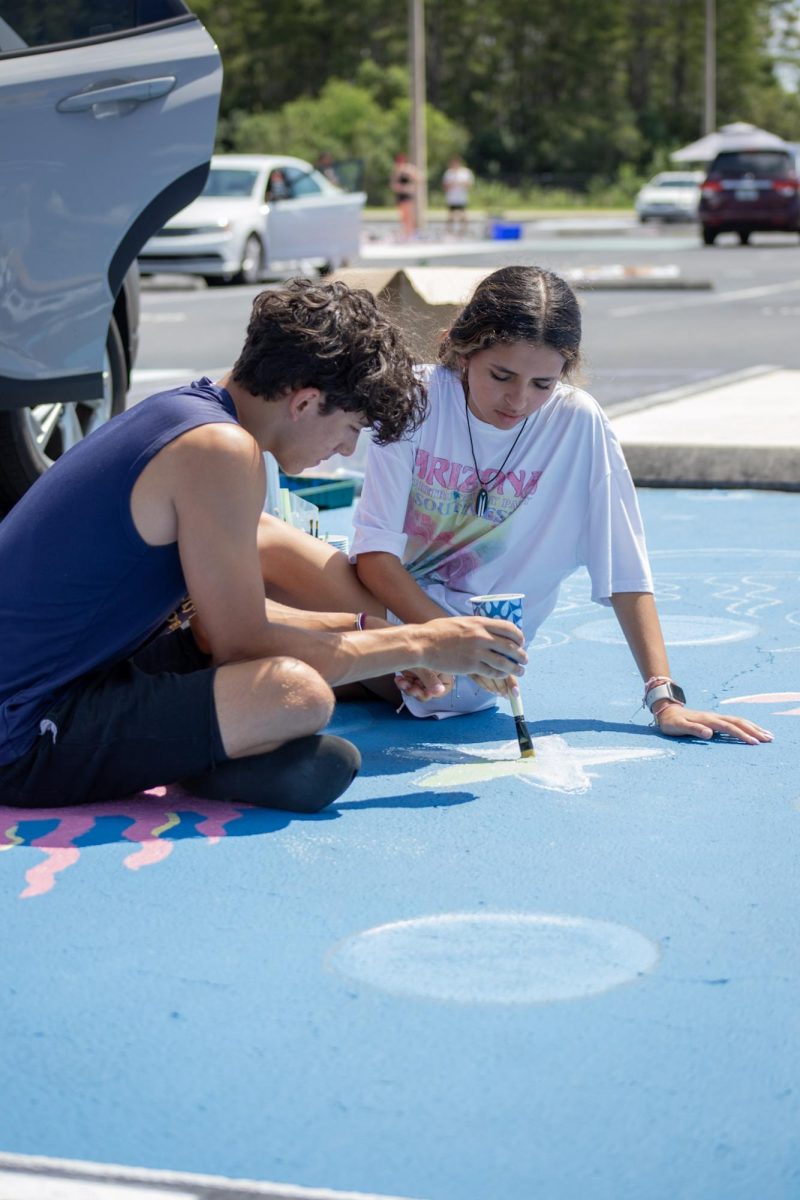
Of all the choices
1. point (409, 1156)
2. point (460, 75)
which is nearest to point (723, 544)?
point (409, 1156)

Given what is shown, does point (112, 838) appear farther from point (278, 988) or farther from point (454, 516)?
point (454, 516)

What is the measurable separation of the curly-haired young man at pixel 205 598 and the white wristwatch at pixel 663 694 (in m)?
0.66

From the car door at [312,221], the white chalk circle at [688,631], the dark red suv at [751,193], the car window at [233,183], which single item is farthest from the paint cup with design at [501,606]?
the dark red suv at [751,193]

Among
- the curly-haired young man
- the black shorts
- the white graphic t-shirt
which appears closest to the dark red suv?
the white graphic t-shirt

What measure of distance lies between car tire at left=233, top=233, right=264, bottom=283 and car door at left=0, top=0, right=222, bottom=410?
50.7 feet

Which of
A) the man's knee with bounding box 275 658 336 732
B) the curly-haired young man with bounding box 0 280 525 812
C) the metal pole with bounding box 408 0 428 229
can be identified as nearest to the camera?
the curly-haired young man with bounding box 0 280 525 812

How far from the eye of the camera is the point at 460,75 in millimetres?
74562

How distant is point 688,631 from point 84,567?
2.31 m

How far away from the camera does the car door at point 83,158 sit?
541 centimetres

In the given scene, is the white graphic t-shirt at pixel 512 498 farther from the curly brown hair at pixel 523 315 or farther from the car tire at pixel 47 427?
the car tire at pixel 47 427

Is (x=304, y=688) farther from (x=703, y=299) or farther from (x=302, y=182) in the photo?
(x=302, y=182)

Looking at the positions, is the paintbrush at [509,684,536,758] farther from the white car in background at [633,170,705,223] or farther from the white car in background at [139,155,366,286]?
the white car in background at [633,170,705,223]

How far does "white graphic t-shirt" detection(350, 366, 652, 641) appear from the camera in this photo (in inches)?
168

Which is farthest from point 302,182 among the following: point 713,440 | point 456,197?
point 713,440
